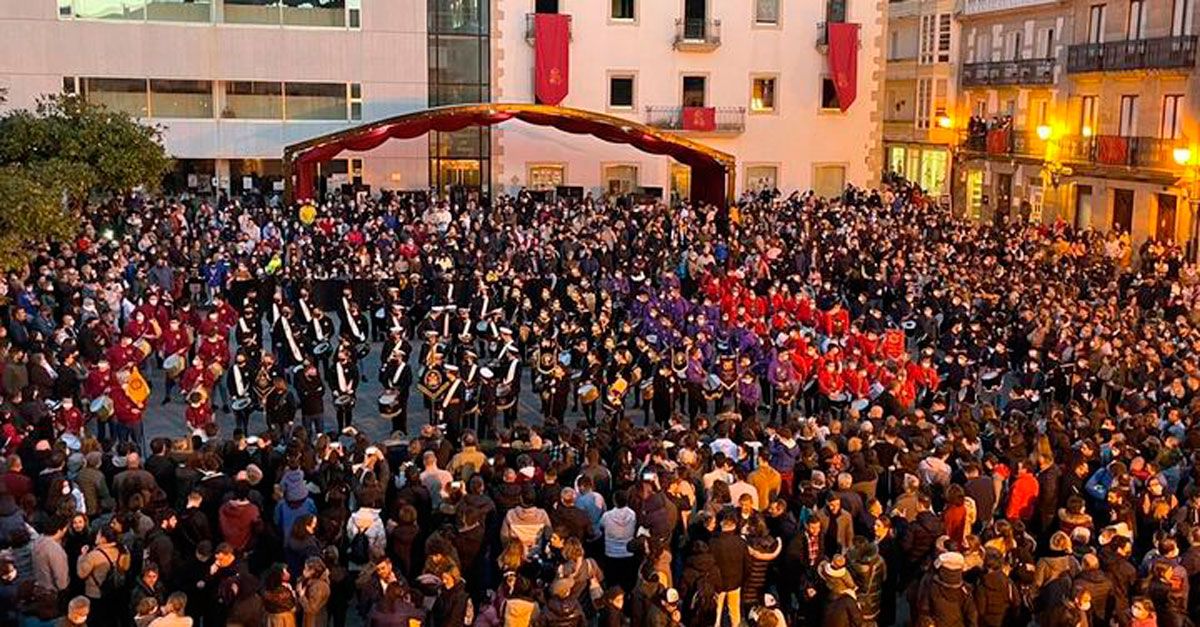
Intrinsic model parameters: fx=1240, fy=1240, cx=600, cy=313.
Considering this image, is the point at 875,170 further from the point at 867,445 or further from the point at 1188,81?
the point at 867,445

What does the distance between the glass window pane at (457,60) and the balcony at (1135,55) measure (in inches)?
750

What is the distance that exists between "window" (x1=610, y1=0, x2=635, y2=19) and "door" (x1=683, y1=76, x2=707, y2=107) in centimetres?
284

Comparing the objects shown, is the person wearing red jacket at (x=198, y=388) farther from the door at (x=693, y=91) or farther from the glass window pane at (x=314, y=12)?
the door at (x=693, y=91)


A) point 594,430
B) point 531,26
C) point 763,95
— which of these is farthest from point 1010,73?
point 594,430

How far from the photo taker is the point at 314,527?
10.8 metres

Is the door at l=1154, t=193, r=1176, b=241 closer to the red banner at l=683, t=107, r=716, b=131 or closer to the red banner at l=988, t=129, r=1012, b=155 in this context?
the red banner at l=988, t=129, r=1012, b=155

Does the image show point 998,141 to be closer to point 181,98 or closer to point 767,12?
point 767,12

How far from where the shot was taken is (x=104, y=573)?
32.9 ft

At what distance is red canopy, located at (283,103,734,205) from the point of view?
33688 millimetres

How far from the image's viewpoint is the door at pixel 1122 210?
36.4 meters

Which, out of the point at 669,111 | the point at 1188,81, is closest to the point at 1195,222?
the point at 1188,81

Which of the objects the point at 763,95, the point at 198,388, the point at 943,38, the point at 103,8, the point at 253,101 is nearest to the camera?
the point at 198,388

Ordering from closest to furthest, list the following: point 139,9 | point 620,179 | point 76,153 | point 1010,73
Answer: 1. point 76,153
2. point 139,9
3. point 620,179
4. point 1010,73

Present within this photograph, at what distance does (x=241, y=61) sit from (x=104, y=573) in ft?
103
